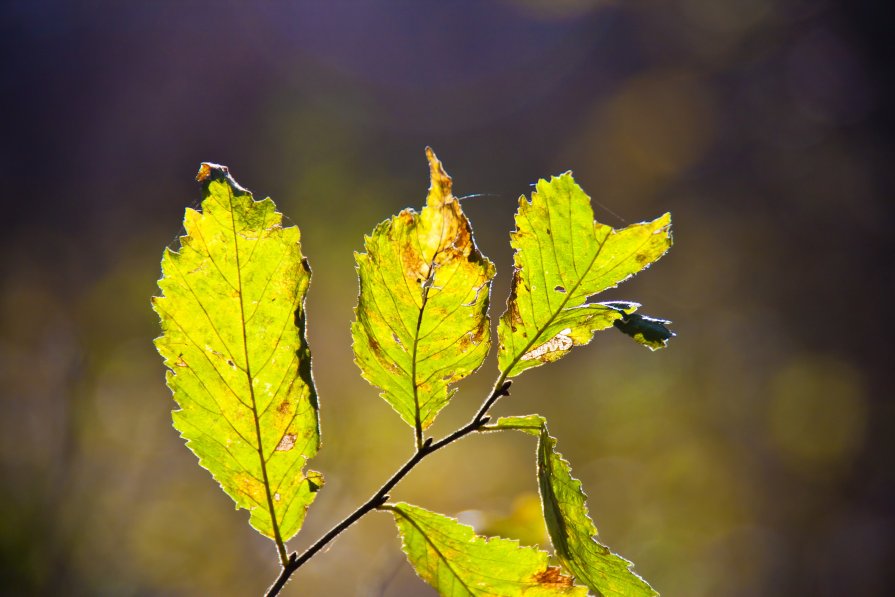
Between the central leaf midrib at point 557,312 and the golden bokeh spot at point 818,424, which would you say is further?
the golden bokeh spot at point 818,424

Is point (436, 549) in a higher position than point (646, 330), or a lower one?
lower

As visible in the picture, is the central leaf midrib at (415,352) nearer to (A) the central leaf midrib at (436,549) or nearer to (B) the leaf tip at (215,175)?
(A) the central leaf midrib at (436,549)

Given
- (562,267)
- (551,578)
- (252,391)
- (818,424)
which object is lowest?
(551,578)

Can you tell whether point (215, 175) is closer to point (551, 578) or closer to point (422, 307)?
point (422, 307)

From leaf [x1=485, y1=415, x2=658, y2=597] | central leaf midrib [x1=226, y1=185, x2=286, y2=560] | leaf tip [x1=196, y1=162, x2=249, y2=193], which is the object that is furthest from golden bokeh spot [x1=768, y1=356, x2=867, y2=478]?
leaf tip [x1=196, y1=162, x2=249, y2=193]

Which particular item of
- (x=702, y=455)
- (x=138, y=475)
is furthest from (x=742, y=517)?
(x=138, y=475)

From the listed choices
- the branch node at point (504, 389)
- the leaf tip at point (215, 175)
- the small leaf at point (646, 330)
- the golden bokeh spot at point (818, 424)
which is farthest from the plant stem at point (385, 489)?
the golden bokeh spot at point (818, 424)

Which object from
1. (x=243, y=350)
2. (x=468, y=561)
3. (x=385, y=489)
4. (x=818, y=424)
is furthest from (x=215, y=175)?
(x=818, y=424)
